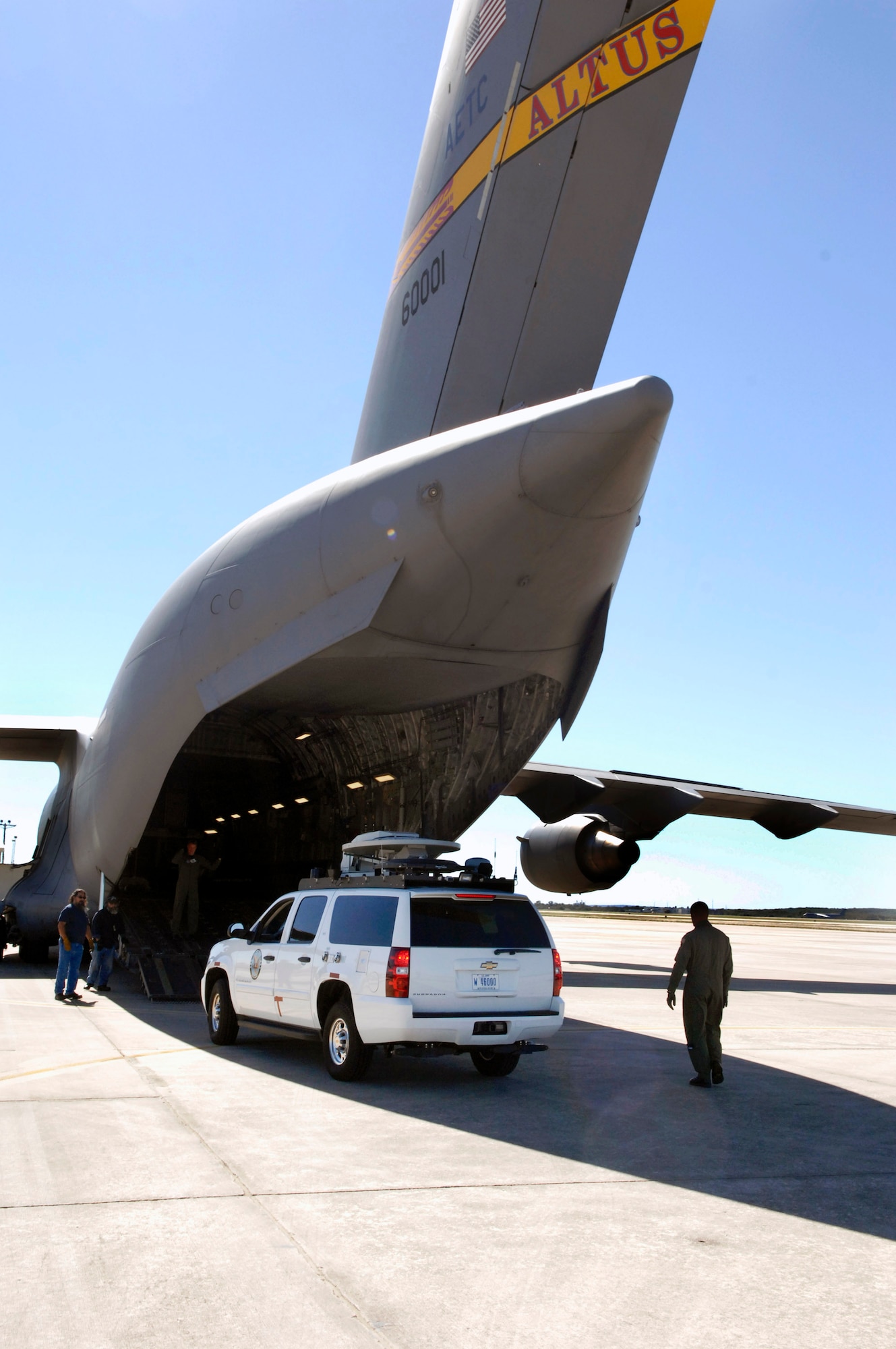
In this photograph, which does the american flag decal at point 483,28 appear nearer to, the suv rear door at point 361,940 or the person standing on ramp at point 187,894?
the suv rear door at point 361,940

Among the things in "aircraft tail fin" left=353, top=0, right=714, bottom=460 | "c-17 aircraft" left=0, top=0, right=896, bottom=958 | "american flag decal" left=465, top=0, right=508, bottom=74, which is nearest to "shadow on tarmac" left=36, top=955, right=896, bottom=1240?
"c-17 aircraft" left=0, top=0, right=896, bottom=958

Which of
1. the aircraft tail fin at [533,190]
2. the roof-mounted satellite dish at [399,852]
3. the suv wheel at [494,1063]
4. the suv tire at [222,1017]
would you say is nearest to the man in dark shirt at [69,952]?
the suv tire at [222,1017]

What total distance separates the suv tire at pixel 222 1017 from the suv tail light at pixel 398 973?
283 cm

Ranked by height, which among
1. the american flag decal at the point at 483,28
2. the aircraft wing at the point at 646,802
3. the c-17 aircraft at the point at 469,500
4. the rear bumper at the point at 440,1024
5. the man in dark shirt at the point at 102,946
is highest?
the american flag decal at the point at 483,28

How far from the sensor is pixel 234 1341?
351 centimetres

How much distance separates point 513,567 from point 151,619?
18.9 ft

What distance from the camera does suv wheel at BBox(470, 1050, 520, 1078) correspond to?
8.92 m

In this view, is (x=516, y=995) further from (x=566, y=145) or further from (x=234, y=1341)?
(x=566, y=145)

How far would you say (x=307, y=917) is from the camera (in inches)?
379

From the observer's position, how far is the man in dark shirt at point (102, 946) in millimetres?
15023

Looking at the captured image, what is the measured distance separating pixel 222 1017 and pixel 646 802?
1161 centimetres

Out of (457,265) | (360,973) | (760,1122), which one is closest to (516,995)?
(360,973)

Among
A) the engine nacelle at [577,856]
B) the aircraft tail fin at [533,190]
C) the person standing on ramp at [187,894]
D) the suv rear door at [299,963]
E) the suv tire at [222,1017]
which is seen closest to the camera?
the suv rear door at [299,963]

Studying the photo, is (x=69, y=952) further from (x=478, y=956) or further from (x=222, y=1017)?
(x=478, y=956)
